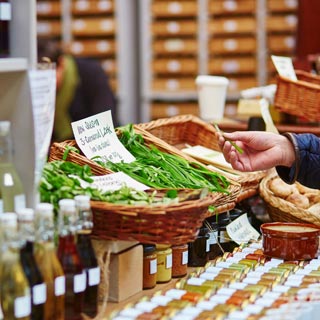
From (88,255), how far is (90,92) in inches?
216

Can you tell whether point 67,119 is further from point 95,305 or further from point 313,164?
point 95,305

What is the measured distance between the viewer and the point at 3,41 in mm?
2355

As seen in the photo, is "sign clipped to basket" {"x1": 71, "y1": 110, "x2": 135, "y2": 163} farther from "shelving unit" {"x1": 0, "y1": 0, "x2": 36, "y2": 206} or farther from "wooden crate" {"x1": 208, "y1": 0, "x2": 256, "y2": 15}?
"wooden crate" {"x1": 208, "y1": 0, "x2": 256, "y2": 15}

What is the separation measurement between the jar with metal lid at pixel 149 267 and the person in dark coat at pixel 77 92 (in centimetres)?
501

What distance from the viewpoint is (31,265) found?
83.9 inches

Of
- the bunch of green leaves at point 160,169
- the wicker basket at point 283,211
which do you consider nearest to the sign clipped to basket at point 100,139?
the bunch of green leaves at point 160,169

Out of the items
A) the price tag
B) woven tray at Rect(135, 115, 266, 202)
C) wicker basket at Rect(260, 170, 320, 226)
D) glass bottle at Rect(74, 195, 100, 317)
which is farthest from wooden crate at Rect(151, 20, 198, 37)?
glass bottle at Rect(74, 195, 100, 317)

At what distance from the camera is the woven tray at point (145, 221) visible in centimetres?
238

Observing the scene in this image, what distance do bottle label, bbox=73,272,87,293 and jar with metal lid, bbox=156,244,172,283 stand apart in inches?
18.9

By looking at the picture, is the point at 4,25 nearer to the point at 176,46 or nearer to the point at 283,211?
the point at 283,211

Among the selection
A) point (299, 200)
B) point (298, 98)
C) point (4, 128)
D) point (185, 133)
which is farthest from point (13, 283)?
point (298, 98)

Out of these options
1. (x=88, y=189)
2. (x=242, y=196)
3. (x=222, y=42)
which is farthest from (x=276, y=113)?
(x=222, y=42)

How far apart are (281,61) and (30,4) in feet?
6.94

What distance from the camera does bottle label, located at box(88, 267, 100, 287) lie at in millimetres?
2301
